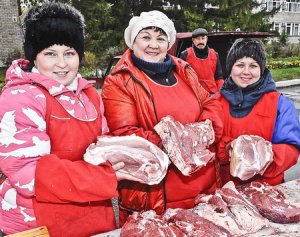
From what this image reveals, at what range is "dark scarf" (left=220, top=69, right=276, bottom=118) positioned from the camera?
295 cm

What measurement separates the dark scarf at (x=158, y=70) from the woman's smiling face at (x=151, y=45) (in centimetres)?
4

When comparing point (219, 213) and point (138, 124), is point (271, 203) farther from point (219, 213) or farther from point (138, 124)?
point (138, 124)

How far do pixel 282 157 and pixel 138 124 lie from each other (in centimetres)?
115

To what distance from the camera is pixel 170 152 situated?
2.44m

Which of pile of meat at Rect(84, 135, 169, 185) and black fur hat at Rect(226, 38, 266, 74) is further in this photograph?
black fur hat at Rect(226, 38, 266, 74)

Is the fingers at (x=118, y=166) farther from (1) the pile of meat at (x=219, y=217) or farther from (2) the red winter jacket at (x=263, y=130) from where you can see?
(2) the red winter jacket at (x=263, y=130)

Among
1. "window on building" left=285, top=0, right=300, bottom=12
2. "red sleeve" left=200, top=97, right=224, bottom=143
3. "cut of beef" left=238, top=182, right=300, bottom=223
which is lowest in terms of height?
"cut of beef" left=238, top=182, right=300, bottom=223

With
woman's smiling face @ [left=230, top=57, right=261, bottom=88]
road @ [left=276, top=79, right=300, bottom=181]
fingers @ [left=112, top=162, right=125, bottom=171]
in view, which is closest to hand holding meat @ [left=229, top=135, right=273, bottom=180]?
woman's smiling face @ [left=230, top=57, right=261, bottom=88]

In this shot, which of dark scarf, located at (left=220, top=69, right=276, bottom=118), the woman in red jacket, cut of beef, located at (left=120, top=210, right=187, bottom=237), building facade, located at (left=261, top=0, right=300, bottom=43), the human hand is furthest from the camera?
building facade, located at (left=261, top=0, right=300, bottom=43)

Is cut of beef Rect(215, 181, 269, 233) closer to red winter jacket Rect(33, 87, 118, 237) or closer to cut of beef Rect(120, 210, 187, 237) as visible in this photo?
cut of beef Rect(120, 210, 187, 237)

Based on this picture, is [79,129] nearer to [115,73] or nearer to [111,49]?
[115,73]

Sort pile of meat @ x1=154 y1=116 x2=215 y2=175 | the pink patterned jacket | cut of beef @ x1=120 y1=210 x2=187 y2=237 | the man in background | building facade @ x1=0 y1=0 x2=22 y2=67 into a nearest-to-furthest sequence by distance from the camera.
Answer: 1. the pink patterned jacket
2. cut of beef @ x1=120 y1=210 x2=187 y2=237
3. pile of meat @ x1=154 y1=116 x2=215 y2=175
4. the man in background
5. building facade @ x1=0 y1=0 x2=22 y2=67

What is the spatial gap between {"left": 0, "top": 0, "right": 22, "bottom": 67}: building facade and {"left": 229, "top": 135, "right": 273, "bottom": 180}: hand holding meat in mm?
23732

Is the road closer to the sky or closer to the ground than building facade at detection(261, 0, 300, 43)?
closer to the ground
